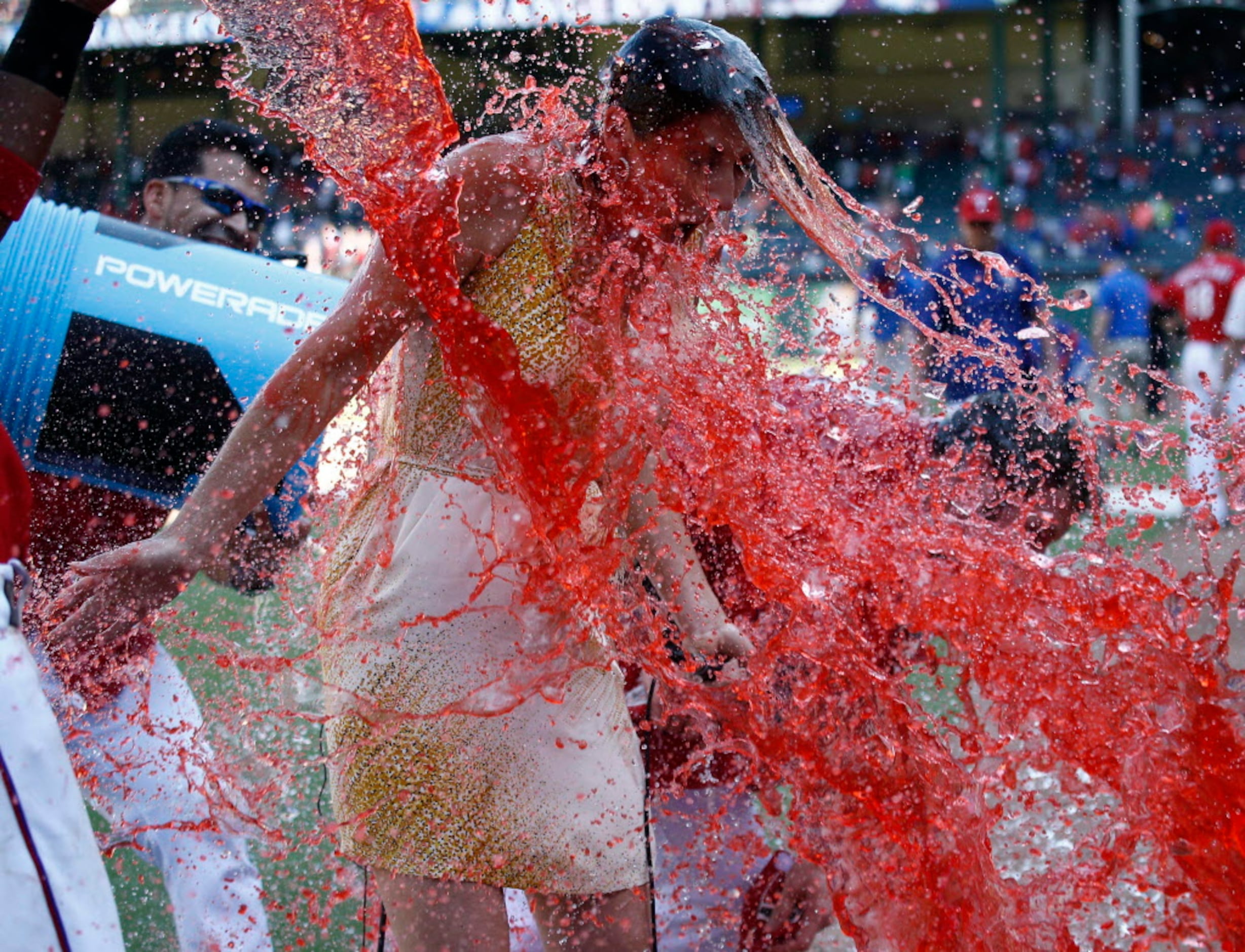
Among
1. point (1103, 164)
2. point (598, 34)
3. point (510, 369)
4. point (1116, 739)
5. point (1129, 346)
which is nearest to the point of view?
point (510, 369)

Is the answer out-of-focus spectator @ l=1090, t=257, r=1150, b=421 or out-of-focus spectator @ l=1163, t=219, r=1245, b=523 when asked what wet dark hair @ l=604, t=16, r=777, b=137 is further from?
out-of-focus spectator @ l=1090, t=257, r=1150, b=421

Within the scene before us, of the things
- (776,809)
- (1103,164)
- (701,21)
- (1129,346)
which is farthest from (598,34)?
(1103,164)

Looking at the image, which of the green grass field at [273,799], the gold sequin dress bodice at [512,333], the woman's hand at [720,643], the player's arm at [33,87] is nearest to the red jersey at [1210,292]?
the green grass field at [273,799]

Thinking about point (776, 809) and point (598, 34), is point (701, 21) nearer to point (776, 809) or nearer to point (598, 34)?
point (598, 34)

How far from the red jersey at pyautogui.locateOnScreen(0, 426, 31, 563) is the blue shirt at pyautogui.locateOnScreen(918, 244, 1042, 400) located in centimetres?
361

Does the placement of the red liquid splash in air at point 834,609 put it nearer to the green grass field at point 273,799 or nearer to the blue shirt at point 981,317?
the green grass field at point 273,799

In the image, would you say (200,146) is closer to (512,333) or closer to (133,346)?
(133,346)

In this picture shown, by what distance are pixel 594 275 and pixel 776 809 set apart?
976 millimetres

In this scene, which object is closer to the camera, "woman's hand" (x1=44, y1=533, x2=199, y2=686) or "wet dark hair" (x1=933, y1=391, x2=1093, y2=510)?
"woman's hand" (x1=44, y1=533, x2=199, y2=686)

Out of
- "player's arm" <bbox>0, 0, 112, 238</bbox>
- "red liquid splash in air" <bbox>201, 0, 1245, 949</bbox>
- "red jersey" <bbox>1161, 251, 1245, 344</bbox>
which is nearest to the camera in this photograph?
"player's arm" <bbox>0, 0, 112, 238</bbox>

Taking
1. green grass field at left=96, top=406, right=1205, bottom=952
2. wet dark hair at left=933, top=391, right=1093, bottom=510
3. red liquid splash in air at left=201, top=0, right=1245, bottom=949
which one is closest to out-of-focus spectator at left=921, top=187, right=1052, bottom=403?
wet dark hair at left=933, top=391, right=1093, bottom=510

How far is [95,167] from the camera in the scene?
18797 mm

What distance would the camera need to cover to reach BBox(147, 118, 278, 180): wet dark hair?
3.87m

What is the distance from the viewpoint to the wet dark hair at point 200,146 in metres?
3.87
